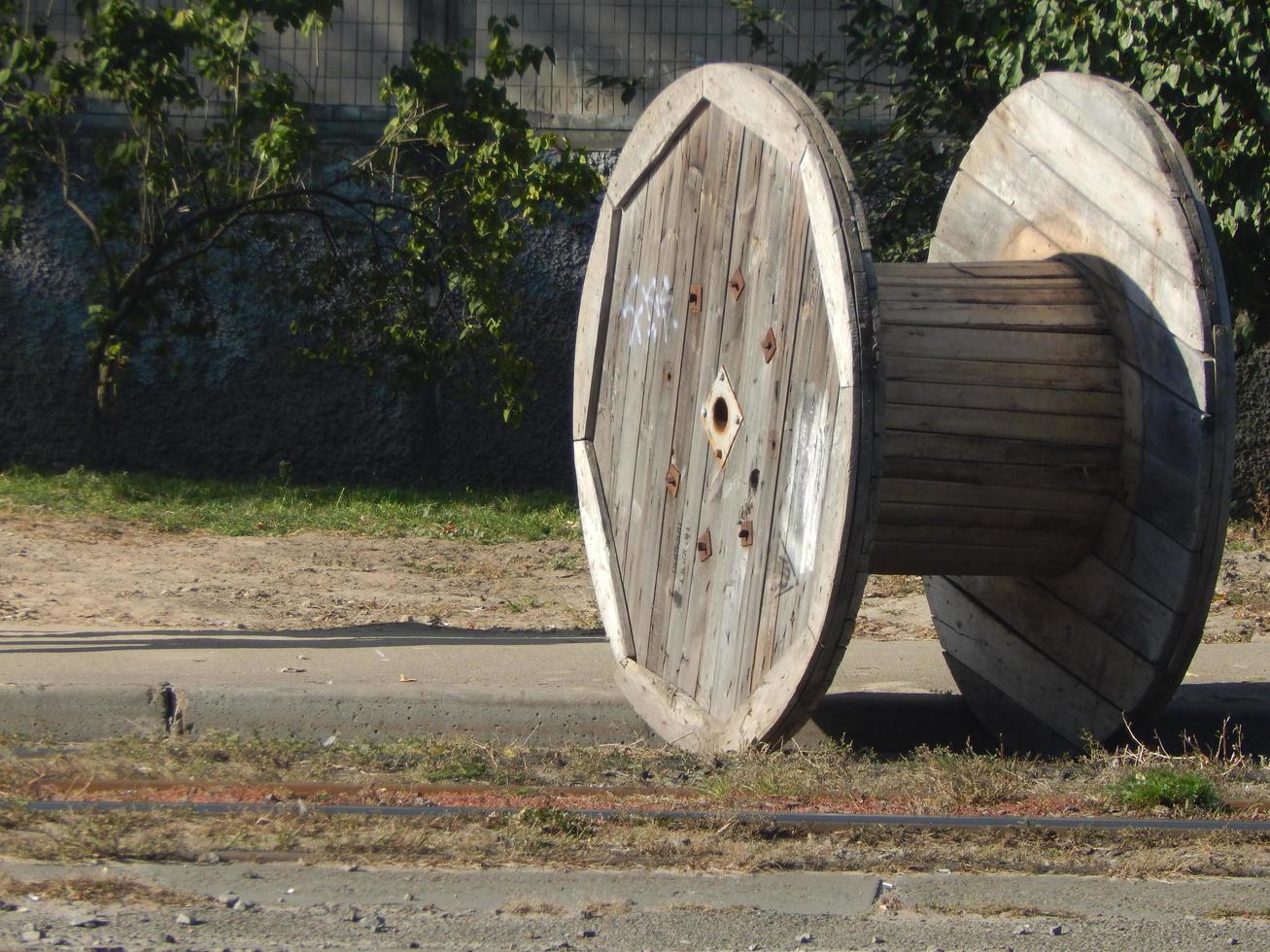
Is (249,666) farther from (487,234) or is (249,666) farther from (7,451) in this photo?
(7,451)

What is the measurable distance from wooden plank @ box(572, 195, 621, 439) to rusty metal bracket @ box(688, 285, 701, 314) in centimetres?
59

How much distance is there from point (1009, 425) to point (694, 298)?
101 centimetres

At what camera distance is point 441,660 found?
5664 mm

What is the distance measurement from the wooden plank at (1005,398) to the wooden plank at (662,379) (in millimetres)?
806

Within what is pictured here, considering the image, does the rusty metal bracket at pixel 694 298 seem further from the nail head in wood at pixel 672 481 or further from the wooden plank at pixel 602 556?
the wooden plank at pixel 602 556

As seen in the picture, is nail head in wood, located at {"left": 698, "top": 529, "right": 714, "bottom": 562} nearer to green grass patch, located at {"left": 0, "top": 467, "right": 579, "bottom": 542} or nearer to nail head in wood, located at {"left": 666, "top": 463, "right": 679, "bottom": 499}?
nail head in wood, located at {"left": 666, "top": 463, "right": 679, "bottom": 499}

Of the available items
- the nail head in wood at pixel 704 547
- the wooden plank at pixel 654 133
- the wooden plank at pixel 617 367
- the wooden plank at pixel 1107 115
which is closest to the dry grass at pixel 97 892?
the nail head in wood at pixel 704 547

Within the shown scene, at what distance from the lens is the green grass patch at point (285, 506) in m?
8.96

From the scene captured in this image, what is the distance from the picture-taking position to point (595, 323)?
540 cm

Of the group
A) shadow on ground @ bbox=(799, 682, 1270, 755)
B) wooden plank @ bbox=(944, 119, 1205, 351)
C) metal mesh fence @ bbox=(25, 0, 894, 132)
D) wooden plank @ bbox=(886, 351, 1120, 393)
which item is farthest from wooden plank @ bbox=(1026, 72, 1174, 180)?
metal mesh fence @ bbox=(25, 0, 894, 132)

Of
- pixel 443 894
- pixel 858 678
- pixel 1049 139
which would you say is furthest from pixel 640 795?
pixel 1049 139

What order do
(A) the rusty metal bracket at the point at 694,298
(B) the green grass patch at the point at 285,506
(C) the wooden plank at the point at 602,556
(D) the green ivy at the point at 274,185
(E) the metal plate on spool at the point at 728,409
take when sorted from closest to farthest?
(E) the metal plate on spool at the point at 728,409 < (A) the rusty metal bracket at the point at 694,298 < (C) the wooden plank at the point at 602,556 < (B) the green grass patch at the point at 285,506 < (D) the green ivy at the point at 274,185

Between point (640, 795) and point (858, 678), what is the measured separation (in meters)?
1.48

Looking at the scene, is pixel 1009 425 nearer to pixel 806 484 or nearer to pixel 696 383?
pixel 806 484
